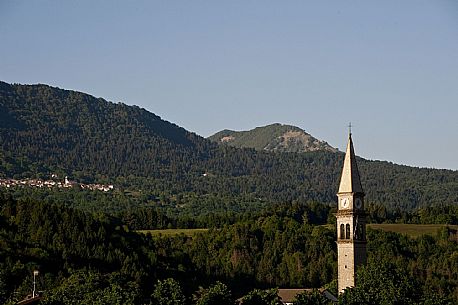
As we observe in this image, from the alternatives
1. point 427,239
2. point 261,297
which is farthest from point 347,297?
point 427,239

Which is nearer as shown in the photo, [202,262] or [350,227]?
[350,227]

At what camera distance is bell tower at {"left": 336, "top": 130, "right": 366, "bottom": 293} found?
86375 millimetres

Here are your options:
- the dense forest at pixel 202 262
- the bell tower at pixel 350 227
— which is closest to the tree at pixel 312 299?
the dense forest at pixel 202 262

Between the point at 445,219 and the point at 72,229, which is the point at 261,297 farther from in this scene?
the point at 445,219

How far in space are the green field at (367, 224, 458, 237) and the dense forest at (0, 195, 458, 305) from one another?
4519 mm

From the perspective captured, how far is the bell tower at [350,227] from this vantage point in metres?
86.4

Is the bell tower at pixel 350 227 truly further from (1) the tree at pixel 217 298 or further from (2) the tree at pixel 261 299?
(1) the tree at pixel 217 298

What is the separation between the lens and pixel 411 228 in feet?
606

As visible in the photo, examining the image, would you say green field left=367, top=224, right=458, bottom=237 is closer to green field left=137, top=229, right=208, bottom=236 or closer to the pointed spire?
green field left=137, top=229, right=208, bottom=236

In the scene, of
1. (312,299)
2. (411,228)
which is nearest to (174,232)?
(411,228)

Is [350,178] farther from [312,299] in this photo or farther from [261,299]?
[261,299]

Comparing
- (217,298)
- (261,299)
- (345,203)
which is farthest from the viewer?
(345,203)

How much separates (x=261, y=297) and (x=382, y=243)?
80.5 meters

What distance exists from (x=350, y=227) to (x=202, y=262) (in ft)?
254
